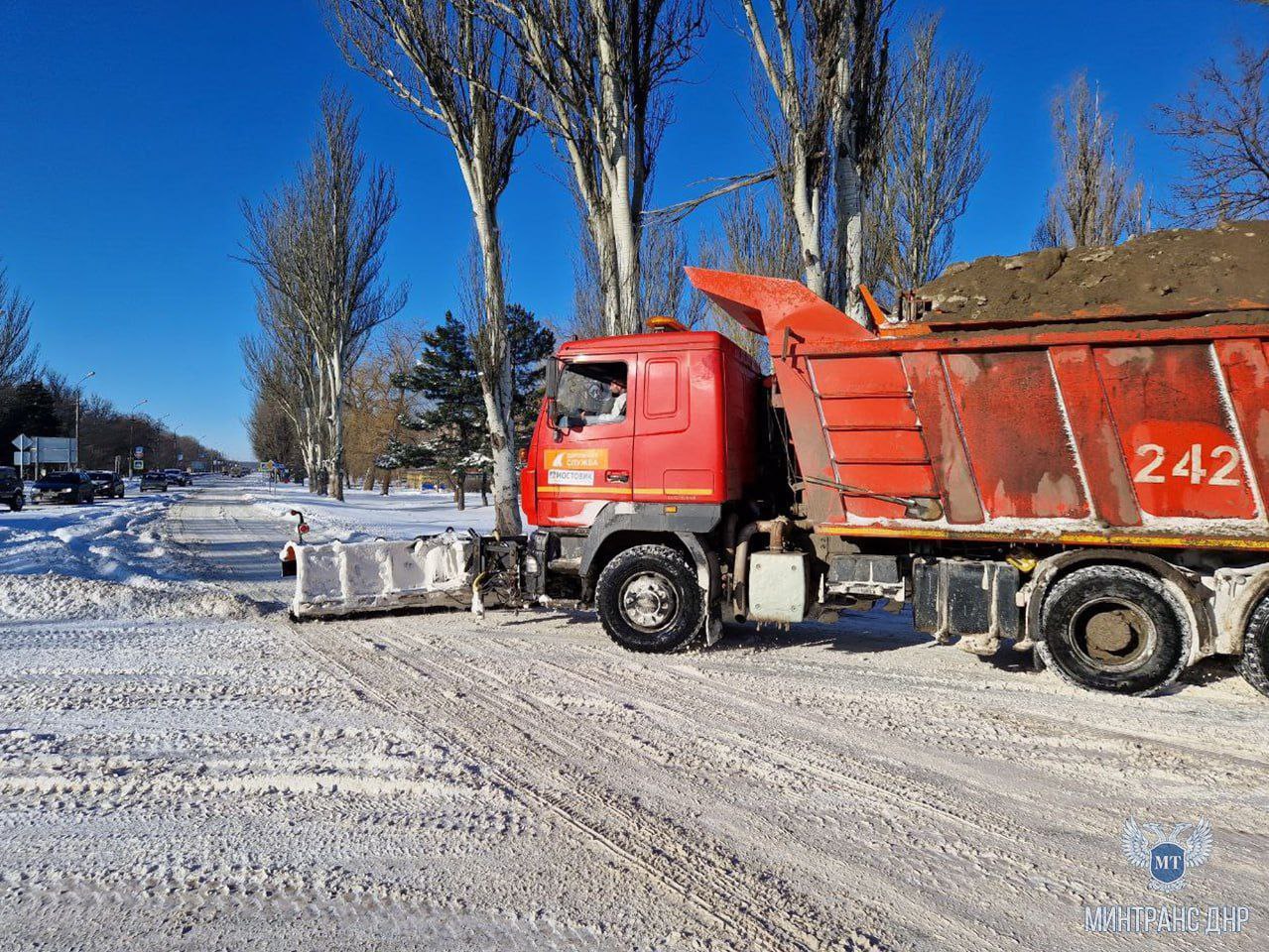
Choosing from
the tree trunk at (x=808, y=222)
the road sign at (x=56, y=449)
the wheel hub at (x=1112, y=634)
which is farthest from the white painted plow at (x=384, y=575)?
the road sign at (x=56, y=449)

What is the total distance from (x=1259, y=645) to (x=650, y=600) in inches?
168

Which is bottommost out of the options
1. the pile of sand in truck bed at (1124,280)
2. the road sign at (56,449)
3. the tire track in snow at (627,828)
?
the tire track in snow at (627,828)

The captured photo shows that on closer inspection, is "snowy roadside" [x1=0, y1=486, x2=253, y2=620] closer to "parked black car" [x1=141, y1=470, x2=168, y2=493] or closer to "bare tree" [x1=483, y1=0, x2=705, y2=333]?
"bare tree" [x1=483, y1=0, x2=705, y2=333]

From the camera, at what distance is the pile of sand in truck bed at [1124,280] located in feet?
16.1

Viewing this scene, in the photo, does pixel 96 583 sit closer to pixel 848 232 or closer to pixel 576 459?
pixel 576 459

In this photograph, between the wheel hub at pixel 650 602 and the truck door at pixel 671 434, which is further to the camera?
the wheel hub at pixel 650 602

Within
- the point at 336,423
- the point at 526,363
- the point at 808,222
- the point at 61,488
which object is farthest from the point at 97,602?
the point at 61,488

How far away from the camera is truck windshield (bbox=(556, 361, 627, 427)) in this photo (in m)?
6.54

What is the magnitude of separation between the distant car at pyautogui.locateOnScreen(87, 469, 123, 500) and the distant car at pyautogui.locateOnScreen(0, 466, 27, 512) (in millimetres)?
11235

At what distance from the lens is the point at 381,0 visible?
12008mm

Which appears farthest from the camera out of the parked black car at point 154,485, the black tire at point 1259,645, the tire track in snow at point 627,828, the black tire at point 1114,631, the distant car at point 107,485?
the parked black car at point 154,485

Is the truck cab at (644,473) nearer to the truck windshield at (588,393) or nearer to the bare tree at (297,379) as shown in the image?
the truck windshield at (588,393)

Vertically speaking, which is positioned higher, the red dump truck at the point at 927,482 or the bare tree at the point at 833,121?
the bare tree at the point at 833,121

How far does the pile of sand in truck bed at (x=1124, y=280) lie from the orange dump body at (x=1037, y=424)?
0.20m
